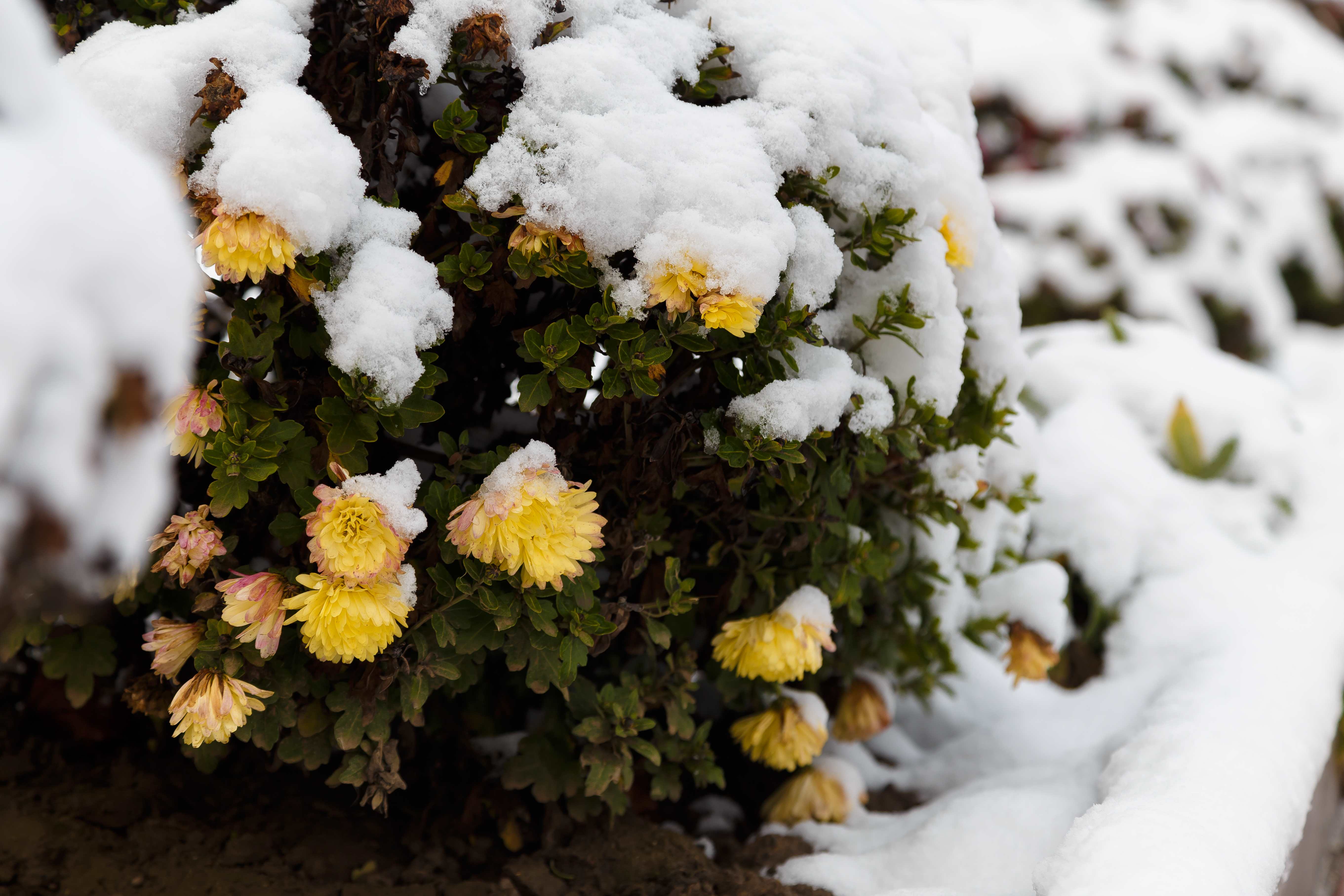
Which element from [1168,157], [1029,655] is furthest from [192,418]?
[1168,157]

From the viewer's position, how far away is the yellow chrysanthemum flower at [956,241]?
167 cm

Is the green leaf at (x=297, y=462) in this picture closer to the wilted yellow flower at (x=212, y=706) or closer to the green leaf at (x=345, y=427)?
the green leaf at (x=345, y=427)

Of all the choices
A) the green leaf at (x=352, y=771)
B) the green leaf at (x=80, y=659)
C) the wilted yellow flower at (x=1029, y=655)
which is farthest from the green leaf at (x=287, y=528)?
the wilted yellow flower at (x=1029, y=655)

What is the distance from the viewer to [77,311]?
58 cm

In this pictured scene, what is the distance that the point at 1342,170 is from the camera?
662cm

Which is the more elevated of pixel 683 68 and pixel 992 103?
pixel 683 68

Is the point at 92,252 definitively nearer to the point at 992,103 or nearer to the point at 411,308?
the point at 411,308

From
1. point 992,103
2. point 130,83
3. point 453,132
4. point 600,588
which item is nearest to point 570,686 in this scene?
point 600,588

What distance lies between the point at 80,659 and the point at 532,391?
0.86 metres

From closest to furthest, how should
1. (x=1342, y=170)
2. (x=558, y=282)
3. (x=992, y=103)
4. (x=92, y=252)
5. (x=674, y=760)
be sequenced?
(x=92, y=252) → (x=558, y=282) → (x=674, y=760) → (x=992, y=103) → (x=1342, y=170)

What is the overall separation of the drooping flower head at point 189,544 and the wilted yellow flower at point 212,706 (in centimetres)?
13

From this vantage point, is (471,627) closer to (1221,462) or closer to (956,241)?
(956,241)

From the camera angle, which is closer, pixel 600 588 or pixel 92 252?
pixel 92 252

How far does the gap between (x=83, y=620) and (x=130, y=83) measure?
79cm
